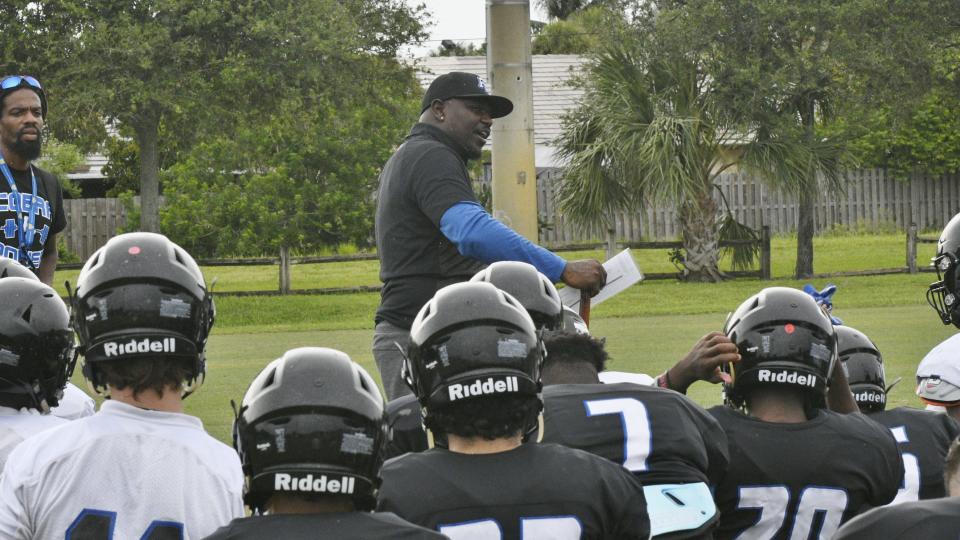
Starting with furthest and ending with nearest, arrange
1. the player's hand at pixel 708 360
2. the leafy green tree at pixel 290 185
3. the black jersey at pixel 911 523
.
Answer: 1. the leafy green tree at pixel 290 185
2. the player's hand at pixel 708 360
3. the black jersey at pixel 911 523

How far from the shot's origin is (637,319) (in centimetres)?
2053

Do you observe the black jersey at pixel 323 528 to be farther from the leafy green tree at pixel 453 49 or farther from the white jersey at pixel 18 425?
the leafy green tree at pixel 453 49

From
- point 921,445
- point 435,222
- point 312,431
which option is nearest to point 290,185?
point 435,222

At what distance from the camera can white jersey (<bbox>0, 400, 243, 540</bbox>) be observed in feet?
11.5

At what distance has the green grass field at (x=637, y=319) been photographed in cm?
1436

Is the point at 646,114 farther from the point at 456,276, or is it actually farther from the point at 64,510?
the point at 64,510

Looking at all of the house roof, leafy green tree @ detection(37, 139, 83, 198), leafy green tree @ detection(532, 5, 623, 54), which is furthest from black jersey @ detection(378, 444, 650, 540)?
leafy green tree @ detection(532, 5, 623, 54)

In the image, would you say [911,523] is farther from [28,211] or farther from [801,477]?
[28,211]

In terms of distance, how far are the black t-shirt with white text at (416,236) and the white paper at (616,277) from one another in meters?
0.53

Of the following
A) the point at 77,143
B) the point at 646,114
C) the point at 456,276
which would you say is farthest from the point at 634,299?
the point at 456,276

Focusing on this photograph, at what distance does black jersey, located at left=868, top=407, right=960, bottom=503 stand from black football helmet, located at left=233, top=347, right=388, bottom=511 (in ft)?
8.61

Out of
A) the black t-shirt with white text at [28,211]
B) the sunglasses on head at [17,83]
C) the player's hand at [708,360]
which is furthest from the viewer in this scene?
the sunglasses on head at [17,83]

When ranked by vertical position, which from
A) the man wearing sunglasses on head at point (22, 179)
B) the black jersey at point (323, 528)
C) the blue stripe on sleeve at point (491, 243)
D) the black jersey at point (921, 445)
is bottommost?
the black jersey at point (921, 445)

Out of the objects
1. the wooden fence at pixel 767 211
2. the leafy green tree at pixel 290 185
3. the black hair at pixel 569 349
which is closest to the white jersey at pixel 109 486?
the black hair at pixel 569 349
